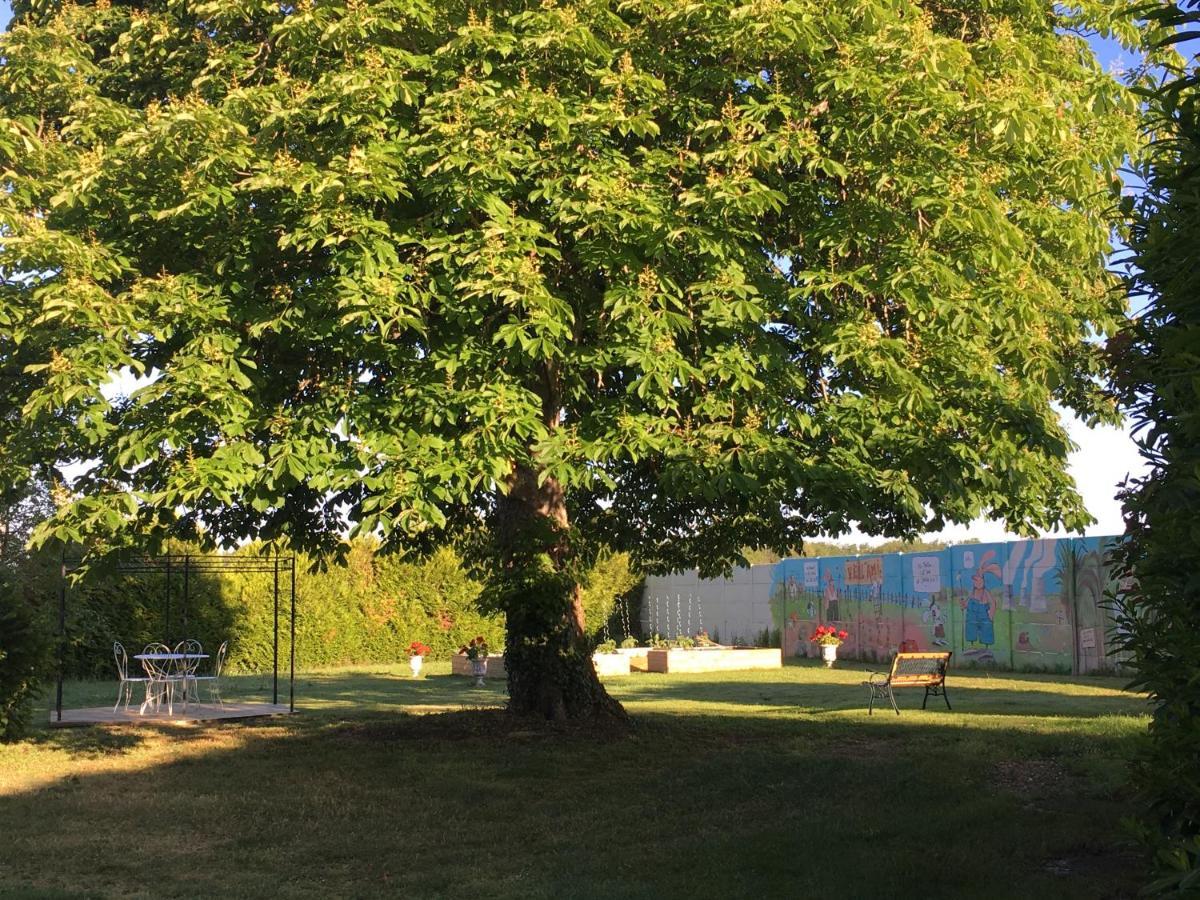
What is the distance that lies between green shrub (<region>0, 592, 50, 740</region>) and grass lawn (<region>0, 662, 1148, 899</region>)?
1.97 feet

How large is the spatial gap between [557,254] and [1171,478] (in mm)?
5285

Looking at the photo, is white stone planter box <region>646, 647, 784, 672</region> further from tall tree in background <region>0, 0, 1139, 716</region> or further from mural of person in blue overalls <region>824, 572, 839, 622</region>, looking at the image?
tall tree in background <region>0, 0, 1139, 716</region>

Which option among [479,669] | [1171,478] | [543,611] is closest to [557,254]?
[543,611]

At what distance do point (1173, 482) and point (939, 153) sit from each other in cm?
521

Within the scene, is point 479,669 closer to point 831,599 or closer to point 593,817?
point 831,599

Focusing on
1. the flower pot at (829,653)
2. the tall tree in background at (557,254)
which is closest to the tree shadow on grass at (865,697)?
the flower pot at (829,653)

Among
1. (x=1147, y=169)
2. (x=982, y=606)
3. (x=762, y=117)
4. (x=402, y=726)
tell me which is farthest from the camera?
(x=982, y=606)

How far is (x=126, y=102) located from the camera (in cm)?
1085

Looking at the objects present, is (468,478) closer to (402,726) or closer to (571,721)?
(571,721)

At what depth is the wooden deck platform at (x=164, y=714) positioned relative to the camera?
1488 cm

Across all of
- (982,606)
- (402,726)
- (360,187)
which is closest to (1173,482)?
(360,187)

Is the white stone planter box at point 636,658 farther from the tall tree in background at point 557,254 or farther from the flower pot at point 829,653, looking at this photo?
the tall tree in background at point 557,254

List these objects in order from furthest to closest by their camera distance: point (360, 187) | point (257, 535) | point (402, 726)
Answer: point (402, 726) < point (257, 535) < point (360, 187)

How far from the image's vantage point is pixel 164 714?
15.7 m
